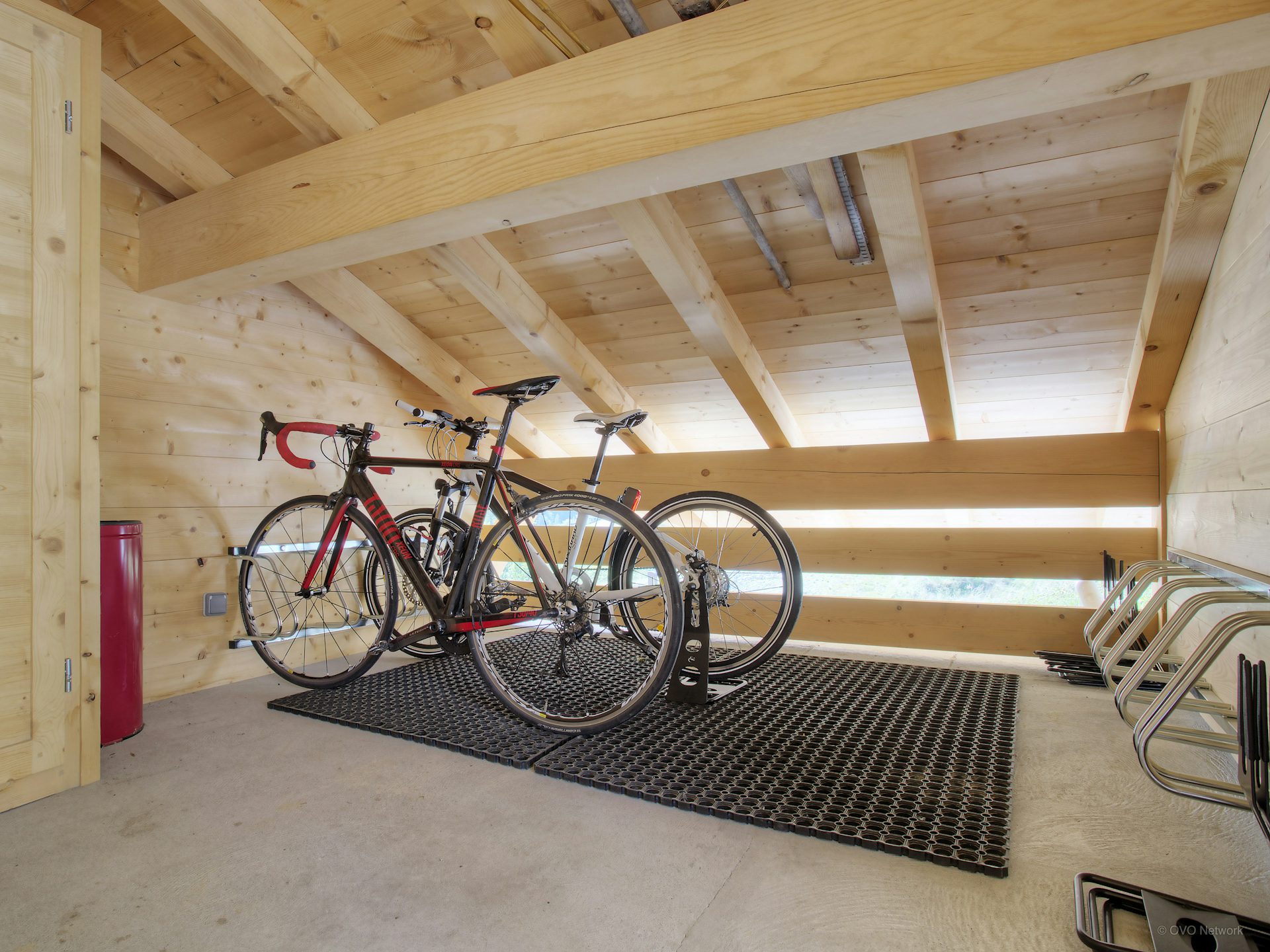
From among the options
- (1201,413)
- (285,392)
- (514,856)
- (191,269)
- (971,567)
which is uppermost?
(191,269)

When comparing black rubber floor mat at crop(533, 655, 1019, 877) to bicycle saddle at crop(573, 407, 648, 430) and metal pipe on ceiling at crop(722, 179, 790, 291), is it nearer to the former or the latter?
bicycle saddle at crop(573, 407, 648, 430)

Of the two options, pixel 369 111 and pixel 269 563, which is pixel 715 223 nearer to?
pixel 369 111

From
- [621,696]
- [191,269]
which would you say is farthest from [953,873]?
[191,269]

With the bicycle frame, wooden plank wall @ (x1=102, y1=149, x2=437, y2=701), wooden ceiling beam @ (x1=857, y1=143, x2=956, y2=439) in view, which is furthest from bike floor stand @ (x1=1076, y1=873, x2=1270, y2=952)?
wooden plank wall @ (x1=102, y1=149, x2=437, y2=701)

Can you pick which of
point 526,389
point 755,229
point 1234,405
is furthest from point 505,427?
point 1234,405

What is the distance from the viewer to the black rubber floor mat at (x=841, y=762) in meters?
1.49

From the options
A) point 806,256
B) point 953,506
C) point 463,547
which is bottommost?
point 463,547

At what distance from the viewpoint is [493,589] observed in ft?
7.89

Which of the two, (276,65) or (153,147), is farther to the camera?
(153,147)

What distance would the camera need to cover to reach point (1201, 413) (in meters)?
2.27

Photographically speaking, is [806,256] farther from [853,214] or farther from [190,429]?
[190,429]

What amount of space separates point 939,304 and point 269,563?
8.81ft

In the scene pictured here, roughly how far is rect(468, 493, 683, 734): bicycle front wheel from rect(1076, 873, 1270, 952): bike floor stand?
1019mm

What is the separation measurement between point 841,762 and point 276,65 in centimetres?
244
